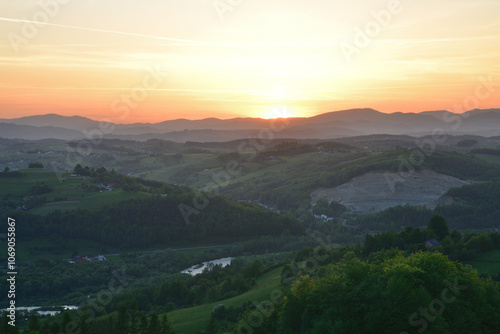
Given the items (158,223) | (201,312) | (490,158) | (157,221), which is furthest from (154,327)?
(490,158)

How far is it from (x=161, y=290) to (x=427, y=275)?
33600 mm

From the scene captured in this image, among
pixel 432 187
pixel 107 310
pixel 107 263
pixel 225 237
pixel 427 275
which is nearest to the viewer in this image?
pixel 427 275

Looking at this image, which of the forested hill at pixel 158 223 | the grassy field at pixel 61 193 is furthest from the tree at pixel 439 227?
the grassy field at pixel 61 193

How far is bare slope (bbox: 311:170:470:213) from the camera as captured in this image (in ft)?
377

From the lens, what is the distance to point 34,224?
8706cm

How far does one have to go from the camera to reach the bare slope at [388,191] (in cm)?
11483

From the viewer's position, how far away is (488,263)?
4072 centimetres

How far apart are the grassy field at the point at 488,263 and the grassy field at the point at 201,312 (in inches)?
728

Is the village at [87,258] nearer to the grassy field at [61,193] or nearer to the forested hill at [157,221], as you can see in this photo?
the forested hill at [157,221]

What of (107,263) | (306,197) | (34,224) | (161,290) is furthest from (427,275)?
(306,197)

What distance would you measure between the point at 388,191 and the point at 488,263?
8267 centimetres

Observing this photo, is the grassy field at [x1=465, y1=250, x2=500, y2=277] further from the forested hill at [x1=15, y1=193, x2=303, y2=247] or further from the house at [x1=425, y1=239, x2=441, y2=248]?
the forested hill at [x1=15, y1=193, x2=303, y2=247]

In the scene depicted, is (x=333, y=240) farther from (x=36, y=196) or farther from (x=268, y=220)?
(x=36, y=196)

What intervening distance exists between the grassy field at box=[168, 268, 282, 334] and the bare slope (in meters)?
74.1
